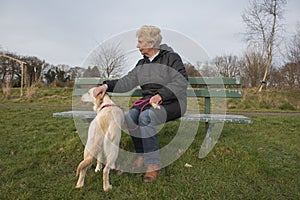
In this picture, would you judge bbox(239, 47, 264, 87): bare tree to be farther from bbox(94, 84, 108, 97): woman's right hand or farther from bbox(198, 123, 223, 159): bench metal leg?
bbox(94, 84, 108, 97): woman's right hand

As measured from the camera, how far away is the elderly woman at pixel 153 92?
270 centimetres

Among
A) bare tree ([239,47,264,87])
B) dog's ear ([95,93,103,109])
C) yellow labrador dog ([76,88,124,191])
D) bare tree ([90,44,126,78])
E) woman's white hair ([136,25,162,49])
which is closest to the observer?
yellow labrador dog ([76,88,124,191])

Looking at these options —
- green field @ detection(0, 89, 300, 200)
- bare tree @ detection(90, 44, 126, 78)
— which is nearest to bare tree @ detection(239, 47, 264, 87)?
green field @ detection(0, 89, 300, 200)

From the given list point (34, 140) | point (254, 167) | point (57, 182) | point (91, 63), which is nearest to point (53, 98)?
point (34, 140)

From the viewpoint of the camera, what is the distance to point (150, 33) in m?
2.90

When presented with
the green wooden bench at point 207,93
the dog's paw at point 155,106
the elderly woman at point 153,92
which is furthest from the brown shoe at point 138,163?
the green wooden bench at point 207,93

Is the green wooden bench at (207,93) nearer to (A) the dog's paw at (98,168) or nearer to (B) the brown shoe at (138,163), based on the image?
(A) the dog's paw at (98,168)

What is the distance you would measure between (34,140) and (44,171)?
1572 mm

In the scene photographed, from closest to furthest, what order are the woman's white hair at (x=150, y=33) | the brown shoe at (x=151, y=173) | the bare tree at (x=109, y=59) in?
1. the brown shoe at (x=151, y=173)
2. the woman's white hair at (x=150, y=33)
3. the bare tree at (x=109, y=59)

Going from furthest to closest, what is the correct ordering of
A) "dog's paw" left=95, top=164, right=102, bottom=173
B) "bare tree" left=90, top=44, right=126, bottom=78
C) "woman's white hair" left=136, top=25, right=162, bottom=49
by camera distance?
"bare tree" left=90, top=44, right=126, bottom=78
"woman's white hair" left=136, top=25, right=162, bottom=49
"dog's paw" left=95, top=164, right=102, bottom=173

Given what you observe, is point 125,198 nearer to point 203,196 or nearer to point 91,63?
point 203,196

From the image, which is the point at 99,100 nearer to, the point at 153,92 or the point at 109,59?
the point at 153,92

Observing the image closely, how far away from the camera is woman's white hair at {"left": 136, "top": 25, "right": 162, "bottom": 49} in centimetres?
289

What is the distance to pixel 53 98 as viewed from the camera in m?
11.6
